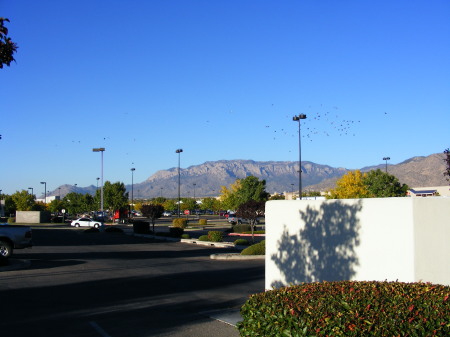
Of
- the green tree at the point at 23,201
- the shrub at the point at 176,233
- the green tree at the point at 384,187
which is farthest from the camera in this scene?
the green tree at the point at 23,201

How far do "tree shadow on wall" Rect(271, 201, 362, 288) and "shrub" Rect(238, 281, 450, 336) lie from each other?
3345 millimetres

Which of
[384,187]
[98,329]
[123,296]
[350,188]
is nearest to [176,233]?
[350,188]

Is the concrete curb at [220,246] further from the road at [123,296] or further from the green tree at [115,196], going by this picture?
the green tree at [115,196]

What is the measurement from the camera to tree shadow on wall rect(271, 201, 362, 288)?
9.93m

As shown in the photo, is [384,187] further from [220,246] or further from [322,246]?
[322,246]

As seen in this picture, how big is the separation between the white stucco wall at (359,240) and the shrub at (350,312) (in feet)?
8.03

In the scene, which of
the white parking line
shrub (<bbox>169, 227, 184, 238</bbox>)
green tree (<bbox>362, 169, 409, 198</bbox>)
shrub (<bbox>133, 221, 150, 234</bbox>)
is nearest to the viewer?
the white parking line

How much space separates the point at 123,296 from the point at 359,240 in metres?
6.38

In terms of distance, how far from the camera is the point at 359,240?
9.78 meters

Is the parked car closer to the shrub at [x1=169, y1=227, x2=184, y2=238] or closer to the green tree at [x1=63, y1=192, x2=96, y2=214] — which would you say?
the shrub at [x1=169, y1=227, x2=184, y2=238]

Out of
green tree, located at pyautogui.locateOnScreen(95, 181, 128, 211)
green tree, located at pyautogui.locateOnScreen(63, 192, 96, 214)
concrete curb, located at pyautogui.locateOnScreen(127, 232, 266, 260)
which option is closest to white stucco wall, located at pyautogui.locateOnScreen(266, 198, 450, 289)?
concrete curb, located at pyautogui.locateOnScreen(127, 232, 266, 260)

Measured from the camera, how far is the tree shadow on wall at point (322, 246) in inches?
391

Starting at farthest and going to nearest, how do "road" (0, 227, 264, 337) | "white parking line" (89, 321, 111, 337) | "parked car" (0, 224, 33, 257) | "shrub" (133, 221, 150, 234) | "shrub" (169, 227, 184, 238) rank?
"shrub" (133, 221, 150, 234)
"shrub" (169, 227, 184, 238)
"parked car" (0, 224, 33, 257)
"road" (0, 227, 264, 337)
"white parking line" (89, 321, 111, 337)

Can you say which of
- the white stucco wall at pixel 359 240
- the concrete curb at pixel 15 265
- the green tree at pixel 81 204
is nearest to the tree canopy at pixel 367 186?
the concrete curb at pixel 15 265
